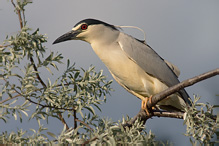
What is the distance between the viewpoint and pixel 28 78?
2.65 meters

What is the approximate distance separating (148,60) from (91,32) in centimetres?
95

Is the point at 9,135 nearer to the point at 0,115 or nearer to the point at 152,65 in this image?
the point at 0,115

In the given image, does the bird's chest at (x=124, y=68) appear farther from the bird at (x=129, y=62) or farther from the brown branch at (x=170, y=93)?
the brown branch at (x=170, y=93)

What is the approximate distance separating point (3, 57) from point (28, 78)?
29 cm

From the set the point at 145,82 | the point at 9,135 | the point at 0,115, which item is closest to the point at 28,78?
the point at 0,115

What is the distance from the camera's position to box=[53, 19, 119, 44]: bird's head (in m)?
4.55

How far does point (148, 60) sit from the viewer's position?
4723 mm

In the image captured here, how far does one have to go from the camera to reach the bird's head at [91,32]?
4.55 m

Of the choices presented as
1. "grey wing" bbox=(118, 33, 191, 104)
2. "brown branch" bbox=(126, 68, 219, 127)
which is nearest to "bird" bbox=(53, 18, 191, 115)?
"grey wing" bbox=(118, 33, 191, 104)

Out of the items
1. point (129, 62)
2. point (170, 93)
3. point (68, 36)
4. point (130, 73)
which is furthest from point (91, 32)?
point (170, 93)

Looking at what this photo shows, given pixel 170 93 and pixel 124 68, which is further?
pixel 124 68

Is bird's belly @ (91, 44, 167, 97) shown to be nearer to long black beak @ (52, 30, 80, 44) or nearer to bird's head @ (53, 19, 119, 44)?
bird's head @ (53, 19, 119, 44)

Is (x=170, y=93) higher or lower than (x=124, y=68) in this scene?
lower

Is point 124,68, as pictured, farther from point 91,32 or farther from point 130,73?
point 91,32
